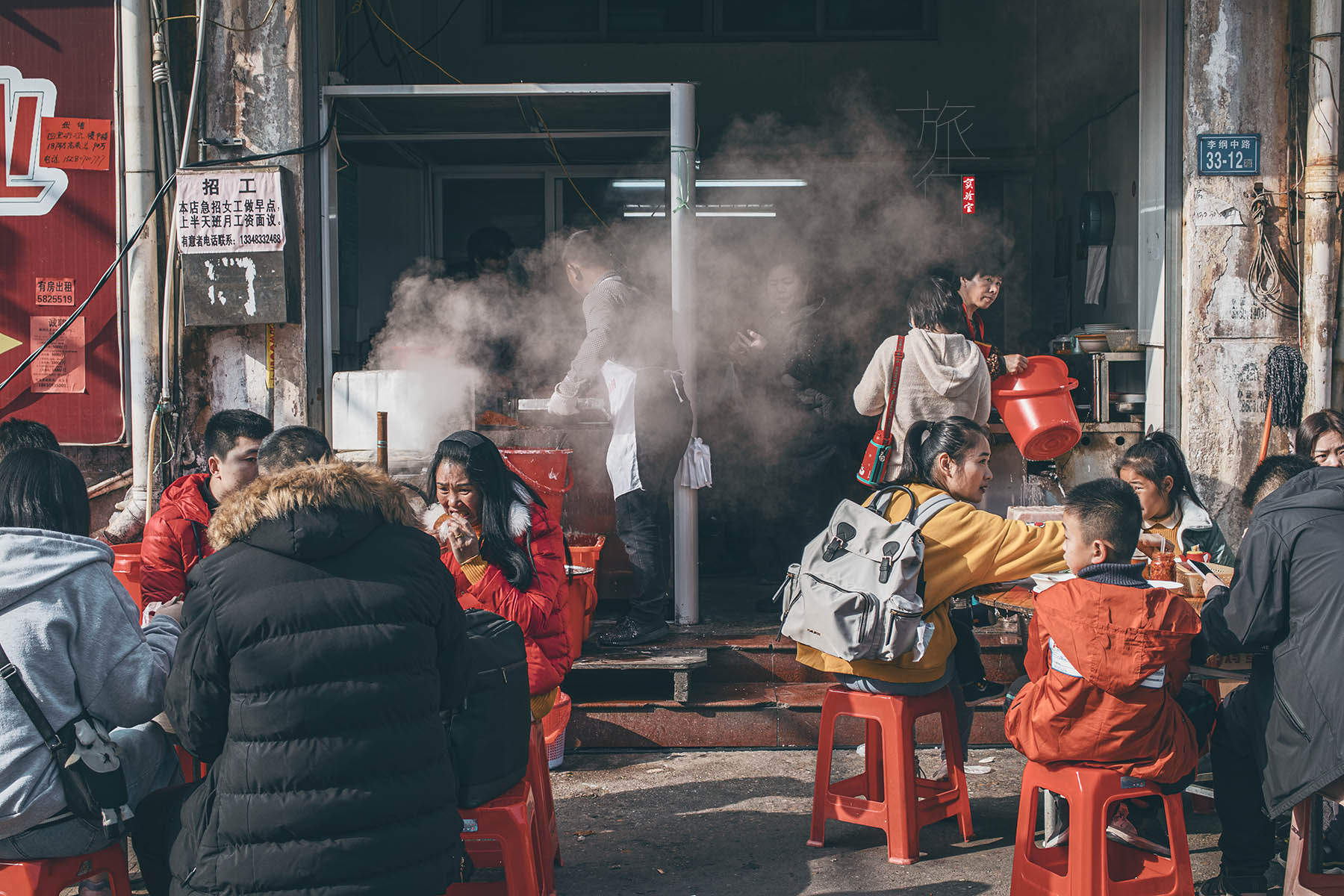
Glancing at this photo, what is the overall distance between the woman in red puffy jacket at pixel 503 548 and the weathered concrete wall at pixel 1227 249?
12.6 ft

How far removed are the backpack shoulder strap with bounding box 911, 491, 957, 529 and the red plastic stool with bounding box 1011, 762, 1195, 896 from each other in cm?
88

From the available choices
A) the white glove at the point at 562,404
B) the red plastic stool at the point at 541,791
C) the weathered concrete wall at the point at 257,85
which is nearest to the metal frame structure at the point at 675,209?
the weathered concrete wall at the point at 257,85

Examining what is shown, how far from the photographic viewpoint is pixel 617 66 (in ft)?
29.1

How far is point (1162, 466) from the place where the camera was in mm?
4672

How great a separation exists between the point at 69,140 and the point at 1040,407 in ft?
17.2

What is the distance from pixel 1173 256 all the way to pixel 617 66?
4.82 m

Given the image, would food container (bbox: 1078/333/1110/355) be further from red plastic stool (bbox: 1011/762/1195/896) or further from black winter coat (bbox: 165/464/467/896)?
black winter coat (bbox: 165/464/467/896)

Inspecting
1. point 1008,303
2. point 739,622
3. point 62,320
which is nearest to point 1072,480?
point 739,622

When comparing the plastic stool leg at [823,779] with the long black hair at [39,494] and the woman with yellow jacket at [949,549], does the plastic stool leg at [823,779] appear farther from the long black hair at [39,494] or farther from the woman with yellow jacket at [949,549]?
the long black hair at [39,494]

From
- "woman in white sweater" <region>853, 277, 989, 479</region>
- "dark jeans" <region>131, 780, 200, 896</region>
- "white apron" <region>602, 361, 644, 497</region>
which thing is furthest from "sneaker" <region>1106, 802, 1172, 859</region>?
"dark jeans" <region>131, 780, 200, 896</region>

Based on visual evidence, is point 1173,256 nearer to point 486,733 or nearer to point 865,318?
point 865,318

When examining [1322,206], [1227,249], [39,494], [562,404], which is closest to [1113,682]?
[39,494]

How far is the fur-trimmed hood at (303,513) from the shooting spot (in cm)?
254

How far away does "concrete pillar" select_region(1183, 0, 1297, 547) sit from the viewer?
5762mm
